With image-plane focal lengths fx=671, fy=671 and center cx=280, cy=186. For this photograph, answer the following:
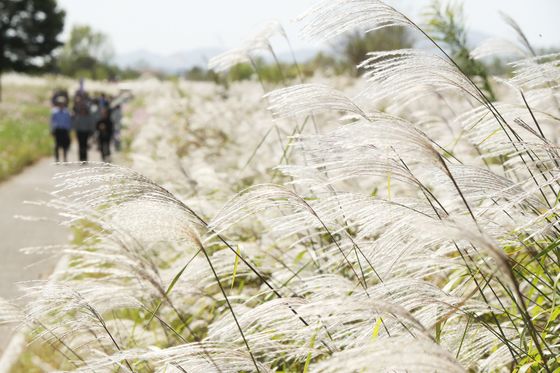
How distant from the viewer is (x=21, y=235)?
842 cm

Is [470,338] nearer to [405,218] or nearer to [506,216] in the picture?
[506,216]

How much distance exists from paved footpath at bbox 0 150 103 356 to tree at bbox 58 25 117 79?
7154 centimetres

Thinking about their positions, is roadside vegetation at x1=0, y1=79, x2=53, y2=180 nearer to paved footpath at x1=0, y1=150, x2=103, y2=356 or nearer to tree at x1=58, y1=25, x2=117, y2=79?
paved footpath at x1=0, y1=150, x2=103, y2=356

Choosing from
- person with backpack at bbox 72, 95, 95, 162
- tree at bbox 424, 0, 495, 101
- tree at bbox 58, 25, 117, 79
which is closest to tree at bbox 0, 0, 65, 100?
tree at bbox 58, 25, 117, 79

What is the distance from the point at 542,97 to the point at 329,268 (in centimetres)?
114

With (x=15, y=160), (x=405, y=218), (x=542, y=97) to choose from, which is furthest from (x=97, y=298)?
(x=15, y=160)

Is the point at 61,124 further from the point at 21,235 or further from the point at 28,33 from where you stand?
the point at 28,33

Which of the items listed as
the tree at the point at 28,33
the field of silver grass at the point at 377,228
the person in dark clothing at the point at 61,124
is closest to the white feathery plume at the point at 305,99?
the field of silver grass at the point at 377,228

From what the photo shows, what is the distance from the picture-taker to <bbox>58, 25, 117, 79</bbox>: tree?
85.1 metres

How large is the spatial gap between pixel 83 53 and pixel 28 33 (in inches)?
1676

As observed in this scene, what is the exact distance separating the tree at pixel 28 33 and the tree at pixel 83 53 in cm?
2083

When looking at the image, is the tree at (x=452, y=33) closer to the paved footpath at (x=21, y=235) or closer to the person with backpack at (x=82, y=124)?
the paved footpath at (x=21, y=235)

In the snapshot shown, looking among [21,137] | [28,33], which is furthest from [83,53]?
[21,137]

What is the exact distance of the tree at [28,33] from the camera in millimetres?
56500
